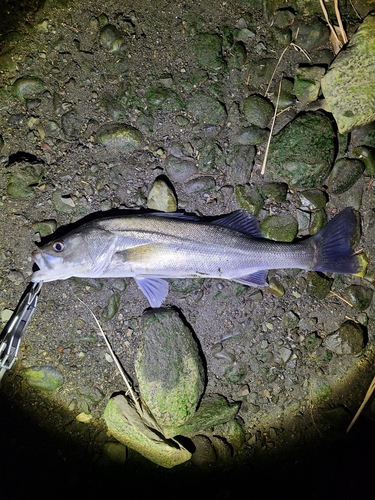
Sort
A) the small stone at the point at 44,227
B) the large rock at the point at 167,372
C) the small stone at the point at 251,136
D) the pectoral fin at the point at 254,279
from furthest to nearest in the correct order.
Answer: the small stone at the point at 251,136 → the small stone at the point at 44,227 → the pectoral fin at the point at 254,279 → the large rock at the point at 167,372

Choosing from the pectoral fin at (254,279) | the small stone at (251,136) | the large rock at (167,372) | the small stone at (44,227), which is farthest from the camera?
the small stone at (251,136)

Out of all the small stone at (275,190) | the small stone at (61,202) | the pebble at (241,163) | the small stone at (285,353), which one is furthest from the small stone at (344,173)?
the small stone at (61,202)

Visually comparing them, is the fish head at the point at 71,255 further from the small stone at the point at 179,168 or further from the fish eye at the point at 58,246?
the small stone at the point at 179,168

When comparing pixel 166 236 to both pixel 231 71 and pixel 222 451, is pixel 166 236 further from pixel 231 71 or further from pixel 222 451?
pixel 222 451

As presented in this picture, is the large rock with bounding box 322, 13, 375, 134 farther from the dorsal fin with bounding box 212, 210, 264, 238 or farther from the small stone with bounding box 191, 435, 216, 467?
the small stone with bounding box 191, 435, 216, 467

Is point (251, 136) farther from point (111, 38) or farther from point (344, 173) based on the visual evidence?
point (111, 38)

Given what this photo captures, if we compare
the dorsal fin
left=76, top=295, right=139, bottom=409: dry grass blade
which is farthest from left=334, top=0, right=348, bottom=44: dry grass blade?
left=76, top=295, right=139, bottom=409: dry grass blade
